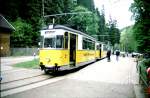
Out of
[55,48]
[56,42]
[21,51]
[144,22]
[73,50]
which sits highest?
[144,22]

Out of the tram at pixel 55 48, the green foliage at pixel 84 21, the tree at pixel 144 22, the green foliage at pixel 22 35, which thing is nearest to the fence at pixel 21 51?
the green foliage at pixel 22 35

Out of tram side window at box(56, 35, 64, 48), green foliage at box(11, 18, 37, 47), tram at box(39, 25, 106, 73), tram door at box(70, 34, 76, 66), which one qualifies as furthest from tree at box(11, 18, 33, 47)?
tram side window at box(56, 35, 64, 48)

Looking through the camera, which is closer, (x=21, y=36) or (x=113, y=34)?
(x=21, y=36)

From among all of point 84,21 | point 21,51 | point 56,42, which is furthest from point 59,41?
point 84,21

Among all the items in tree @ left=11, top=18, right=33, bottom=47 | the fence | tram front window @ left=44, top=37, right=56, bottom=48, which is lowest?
the fence

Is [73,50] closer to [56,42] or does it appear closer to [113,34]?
[56,42]

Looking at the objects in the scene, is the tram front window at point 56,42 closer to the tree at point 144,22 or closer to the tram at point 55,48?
the tram at point 55,48

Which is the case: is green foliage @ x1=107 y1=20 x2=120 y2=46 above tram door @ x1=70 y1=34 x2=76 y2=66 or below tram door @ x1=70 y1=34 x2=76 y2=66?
above

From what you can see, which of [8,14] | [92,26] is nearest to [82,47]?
[8,14]

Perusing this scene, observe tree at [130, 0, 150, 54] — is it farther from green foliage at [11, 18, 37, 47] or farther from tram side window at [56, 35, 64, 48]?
green foliage at [11, 18, 37, 47]

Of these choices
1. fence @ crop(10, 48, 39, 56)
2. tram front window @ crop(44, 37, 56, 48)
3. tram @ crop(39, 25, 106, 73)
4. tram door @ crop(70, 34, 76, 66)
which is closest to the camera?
tram @ crop(39, 25, 106, 73)

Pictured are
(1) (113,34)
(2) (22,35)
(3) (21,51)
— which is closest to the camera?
(2) (22,35)

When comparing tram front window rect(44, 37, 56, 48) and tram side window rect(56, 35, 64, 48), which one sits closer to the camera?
tram side window rect(56, 35, 64, 48)

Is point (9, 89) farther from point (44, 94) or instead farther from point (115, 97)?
point (115, 97)
